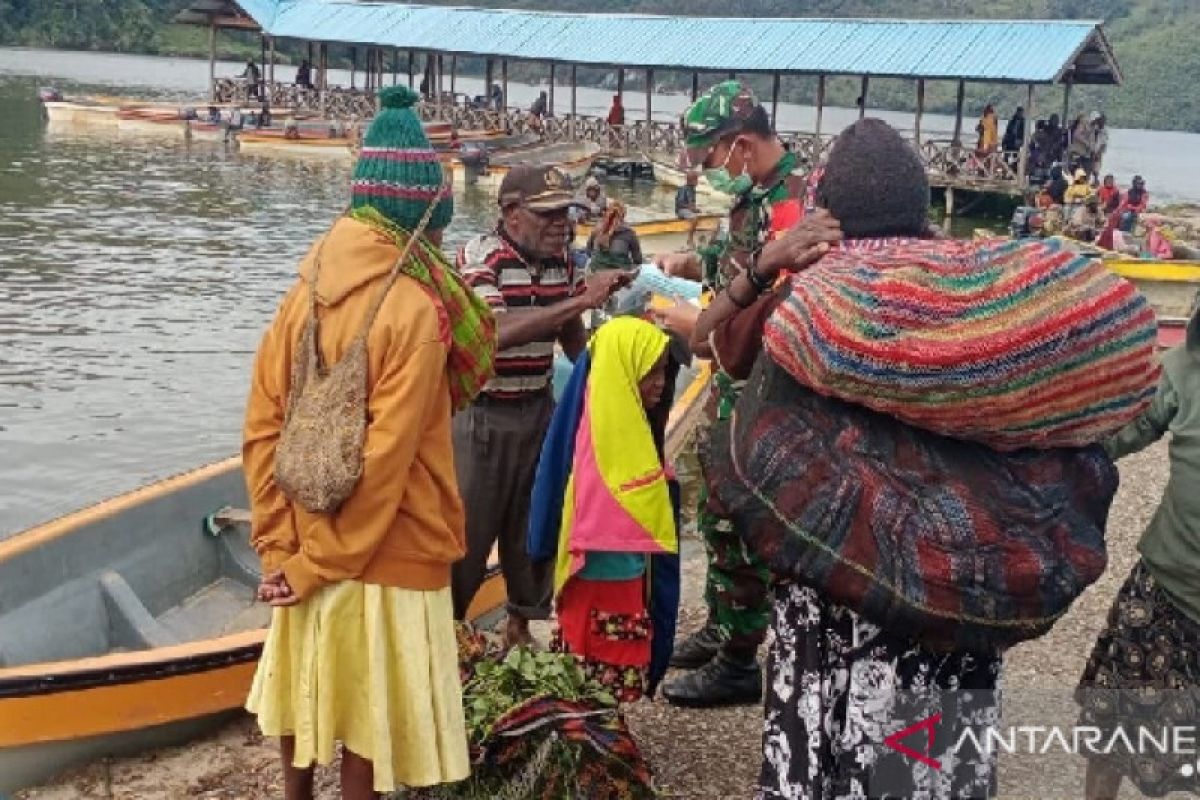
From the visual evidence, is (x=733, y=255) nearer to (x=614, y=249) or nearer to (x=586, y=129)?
(x=614, y=249)

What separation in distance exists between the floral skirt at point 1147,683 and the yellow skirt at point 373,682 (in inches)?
62.8

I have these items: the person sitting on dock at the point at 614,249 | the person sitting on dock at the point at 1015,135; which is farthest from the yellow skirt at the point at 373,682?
the person sitting on dock at the point at 1015,135

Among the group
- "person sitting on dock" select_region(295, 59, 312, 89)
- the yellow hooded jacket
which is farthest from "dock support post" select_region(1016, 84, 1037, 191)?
the yellow hooded jacket

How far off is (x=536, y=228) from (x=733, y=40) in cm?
2520

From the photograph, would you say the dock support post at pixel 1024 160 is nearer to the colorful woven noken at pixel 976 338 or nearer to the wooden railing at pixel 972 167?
the wooden railing at pixel 972 167

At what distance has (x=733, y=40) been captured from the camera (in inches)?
1083

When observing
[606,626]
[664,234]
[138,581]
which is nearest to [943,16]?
[664,234]

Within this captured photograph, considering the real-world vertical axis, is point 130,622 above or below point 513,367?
below

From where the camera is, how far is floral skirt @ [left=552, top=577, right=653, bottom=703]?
3375 mm

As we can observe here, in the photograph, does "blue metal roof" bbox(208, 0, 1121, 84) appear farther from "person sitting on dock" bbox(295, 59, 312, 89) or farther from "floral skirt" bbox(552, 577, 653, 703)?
"floral skirt" bbox(552, 577, 653, 703)

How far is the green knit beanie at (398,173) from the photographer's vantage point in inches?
102

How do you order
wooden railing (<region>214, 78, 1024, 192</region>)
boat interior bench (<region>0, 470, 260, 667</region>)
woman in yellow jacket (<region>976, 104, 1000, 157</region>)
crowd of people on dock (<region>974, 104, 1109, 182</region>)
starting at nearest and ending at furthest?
1. boat interior bench (<region>0, 470, 260, 667</region>)
2. wooden railing (<region>214, 78, 1024, 192</region>)
3. crowd of people on dock (<region>974, 104, 1109, 182</region>)
4. woman in yellow jacket (<region>976, 104, 1000, 157</region>)

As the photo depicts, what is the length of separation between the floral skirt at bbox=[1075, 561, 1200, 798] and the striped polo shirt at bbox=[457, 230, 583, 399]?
184 centimetres

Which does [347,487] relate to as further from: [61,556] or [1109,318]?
[61,556]
